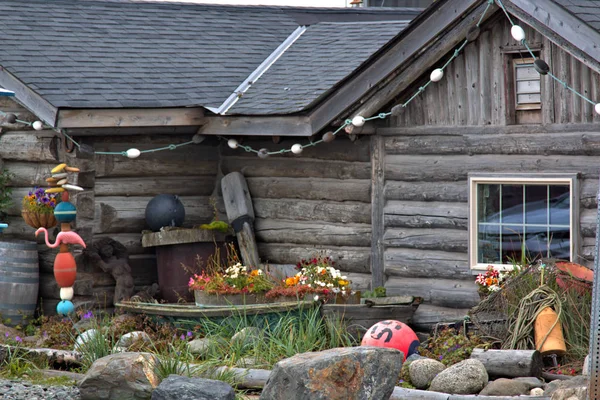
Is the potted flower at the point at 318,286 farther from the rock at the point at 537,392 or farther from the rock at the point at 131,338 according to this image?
the rock at the point at 537,392

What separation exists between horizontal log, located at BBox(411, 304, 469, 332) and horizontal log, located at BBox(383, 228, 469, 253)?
64 cm

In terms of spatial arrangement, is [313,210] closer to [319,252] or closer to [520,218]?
[319,252]

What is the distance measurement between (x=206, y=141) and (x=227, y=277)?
2570mm

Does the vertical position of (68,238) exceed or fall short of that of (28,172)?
it falls short

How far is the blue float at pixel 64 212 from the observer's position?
12219 mm

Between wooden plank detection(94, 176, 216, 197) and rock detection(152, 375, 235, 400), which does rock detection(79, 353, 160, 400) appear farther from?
wooden plank detection(94, 176, 216, 197)

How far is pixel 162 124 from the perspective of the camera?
12789 mm

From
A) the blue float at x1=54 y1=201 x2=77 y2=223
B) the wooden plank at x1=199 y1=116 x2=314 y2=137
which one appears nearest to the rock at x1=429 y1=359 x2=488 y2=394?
the wooden plank at x1=199 y1=116 x2=314 y2=137

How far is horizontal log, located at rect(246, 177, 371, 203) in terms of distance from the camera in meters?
12.5

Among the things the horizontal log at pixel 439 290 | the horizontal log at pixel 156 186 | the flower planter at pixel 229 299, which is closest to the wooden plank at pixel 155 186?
the horizontal log at pixel 156 186

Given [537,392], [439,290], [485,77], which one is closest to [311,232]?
[439,290]

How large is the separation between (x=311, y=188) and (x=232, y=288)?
189 cm

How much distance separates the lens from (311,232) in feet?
42.8

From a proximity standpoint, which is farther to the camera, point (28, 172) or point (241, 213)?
point (241, 213)
